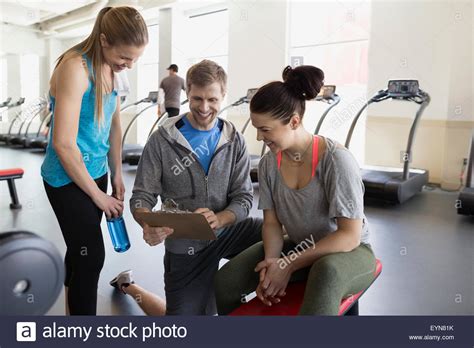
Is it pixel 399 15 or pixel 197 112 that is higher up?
pixel 399 15

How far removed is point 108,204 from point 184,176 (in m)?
0.33

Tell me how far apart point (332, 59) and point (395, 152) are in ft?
6.25

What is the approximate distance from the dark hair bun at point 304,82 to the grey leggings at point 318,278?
57 centimetres

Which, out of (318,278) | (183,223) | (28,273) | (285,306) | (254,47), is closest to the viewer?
(28,273)

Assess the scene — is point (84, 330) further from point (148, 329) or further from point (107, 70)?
point (107, 70)

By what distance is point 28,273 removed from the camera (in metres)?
0.48

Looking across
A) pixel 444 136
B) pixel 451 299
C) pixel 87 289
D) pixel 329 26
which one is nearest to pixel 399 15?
pixel 329 26

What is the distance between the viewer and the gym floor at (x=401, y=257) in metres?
2.23

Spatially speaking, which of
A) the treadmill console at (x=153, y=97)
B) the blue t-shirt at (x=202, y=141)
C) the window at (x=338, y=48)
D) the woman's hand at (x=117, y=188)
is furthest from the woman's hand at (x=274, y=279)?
the treadmill console at (x=153, y=97)

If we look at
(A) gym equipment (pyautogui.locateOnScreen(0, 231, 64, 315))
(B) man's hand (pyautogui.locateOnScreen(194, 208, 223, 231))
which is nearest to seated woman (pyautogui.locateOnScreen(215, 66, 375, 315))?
(B) man's hand (pyautogui.locateOnScreen(194, 208, 223, 231))

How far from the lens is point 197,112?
68.6 inches

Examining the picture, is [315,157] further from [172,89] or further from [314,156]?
[172,89]

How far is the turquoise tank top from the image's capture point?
1.55m

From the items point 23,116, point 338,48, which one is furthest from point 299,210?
point 23,116
